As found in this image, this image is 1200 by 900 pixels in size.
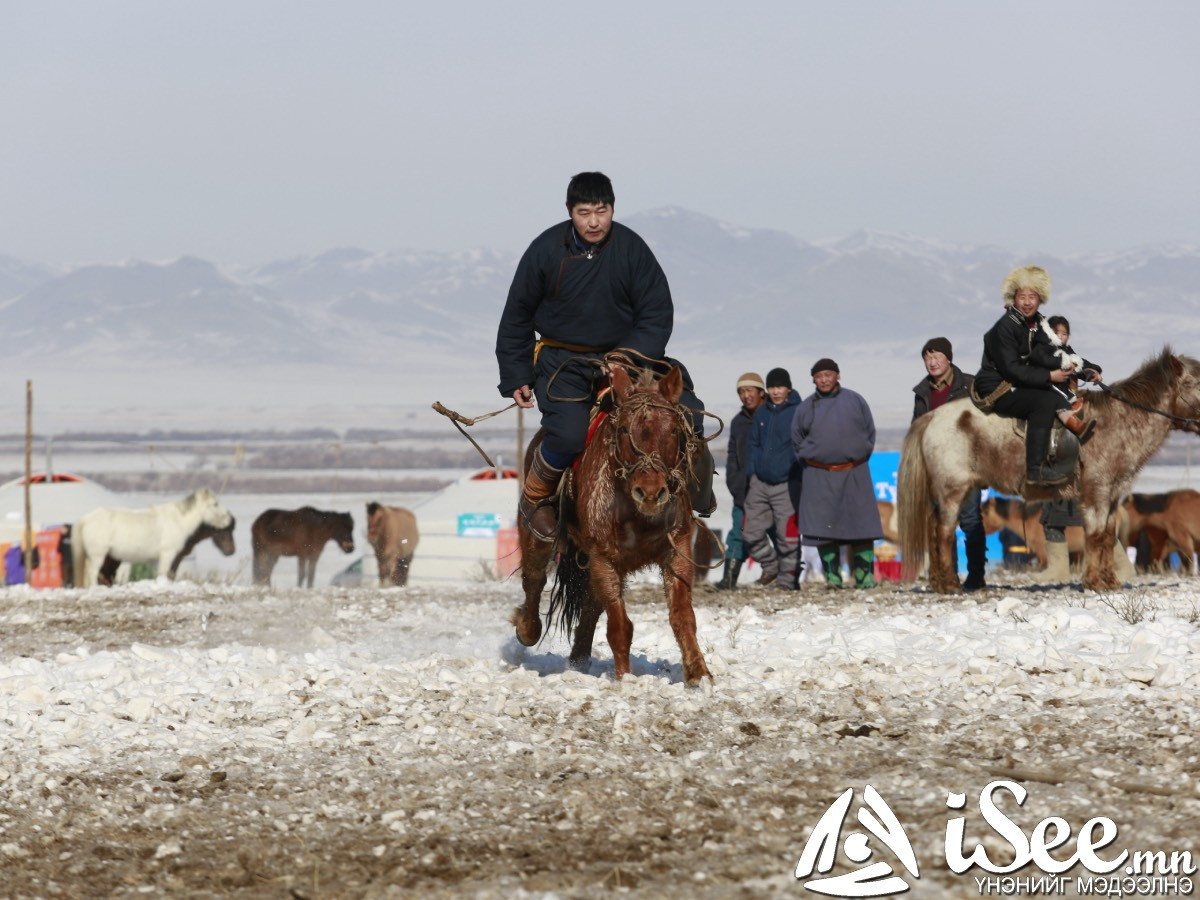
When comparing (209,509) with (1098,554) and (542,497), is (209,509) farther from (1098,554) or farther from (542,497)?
(542,497)

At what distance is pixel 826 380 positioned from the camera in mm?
13430

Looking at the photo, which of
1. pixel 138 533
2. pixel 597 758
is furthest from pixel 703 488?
pixel 138 533

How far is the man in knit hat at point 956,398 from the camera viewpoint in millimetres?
12391

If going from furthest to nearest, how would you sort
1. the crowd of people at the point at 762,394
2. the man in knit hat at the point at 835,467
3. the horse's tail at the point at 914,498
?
the man in knit hat at the point at 835,467 → the horse's tail at the point at 914,498 → the crowd of people at the point at 762,394

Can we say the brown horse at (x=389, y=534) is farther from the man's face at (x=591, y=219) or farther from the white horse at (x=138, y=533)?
the man's face at (x=591, y=219)

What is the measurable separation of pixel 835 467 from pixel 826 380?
79 cm

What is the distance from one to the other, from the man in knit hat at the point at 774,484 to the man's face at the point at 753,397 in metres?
0.14

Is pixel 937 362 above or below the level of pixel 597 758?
above

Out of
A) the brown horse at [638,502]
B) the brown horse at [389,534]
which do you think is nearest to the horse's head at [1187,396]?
the brown horse at [638,502]

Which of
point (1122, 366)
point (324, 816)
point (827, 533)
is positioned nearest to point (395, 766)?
point (324, 816)

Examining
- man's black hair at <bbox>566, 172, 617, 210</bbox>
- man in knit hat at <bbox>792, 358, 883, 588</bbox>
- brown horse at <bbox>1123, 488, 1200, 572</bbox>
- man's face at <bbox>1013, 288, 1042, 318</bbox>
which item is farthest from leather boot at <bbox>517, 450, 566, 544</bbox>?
brown horse at <bbox>1123, 488, 1200, 572</bbox>

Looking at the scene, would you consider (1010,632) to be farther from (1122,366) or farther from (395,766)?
(1122,366)

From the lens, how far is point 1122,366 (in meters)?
163

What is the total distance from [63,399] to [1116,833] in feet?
521
